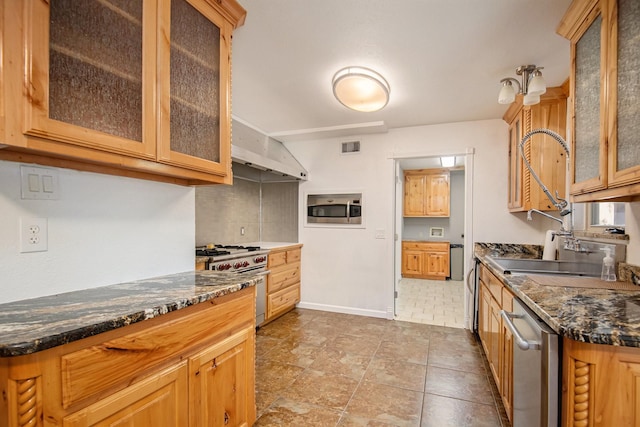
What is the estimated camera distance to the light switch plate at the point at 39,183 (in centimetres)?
115

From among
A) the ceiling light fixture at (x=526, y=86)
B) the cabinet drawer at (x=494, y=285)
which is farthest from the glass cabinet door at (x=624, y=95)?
the cabinet drawer at (x=494, y=285)

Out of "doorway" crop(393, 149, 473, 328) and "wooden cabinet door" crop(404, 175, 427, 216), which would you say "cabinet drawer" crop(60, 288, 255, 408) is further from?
"wooden cabinet door" crop(404, 175, 427, 216)

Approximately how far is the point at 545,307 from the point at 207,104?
1790mm

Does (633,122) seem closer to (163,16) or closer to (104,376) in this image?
(163,16)

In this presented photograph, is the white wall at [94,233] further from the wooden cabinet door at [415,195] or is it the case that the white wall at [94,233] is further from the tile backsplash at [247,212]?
the wooden cabinet door at [415,195]

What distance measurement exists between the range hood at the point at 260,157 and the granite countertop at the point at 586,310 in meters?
2.30

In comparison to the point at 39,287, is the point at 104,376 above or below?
below

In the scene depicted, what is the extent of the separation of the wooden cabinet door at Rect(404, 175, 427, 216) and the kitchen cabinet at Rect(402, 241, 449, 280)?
70cm

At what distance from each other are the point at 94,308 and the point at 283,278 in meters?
2.72

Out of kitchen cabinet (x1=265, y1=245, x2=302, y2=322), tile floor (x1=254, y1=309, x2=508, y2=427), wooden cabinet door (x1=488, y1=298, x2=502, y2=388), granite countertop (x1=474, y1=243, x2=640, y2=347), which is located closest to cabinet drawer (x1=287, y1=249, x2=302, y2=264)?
kitchen cabinet (x1=265, y1=245, x2=302, y2=322)

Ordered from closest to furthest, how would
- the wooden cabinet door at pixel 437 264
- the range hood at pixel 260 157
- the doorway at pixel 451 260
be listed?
the range hood at pixel 260 157 → the doorway at pixel 451 260 → the wooden cabinet door at pixel 437 264

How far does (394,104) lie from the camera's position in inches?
118

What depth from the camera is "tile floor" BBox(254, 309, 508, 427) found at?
1898 millimetres

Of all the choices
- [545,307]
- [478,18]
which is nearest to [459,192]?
[478,18]
